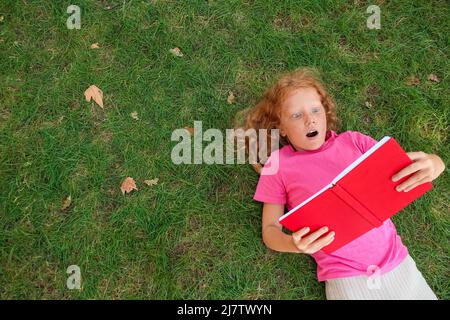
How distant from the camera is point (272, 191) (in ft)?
10.6

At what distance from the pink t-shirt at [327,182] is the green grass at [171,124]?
12.9 inches

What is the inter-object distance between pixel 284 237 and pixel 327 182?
508mm

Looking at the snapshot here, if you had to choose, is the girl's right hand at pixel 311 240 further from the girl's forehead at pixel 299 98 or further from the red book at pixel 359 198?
the girl's forehead at pixel 299 98

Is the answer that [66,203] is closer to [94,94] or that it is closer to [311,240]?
[94,94]

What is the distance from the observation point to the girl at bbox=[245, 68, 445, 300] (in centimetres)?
295

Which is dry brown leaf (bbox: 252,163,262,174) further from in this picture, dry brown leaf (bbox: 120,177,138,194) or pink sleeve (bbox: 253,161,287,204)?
dry brown leaf (bbox: 120,177,138,194)

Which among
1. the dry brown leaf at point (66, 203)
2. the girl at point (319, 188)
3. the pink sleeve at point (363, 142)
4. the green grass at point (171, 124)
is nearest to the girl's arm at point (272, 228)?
the girl at point (319, 188)

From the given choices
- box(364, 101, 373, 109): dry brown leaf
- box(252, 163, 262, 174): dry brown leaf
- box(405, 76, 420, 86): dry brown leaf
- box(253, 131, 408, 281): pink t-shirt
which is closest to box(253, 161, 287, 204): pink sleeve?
box(253, 131, 408, 281): pink t-shirt

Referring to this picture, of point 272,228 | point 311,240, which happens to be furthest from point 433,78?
point 311,240

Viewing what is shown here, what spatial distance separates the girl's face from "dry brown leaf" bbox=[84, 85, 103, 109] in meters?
1.62

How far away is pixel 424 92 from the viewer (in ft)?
12.4

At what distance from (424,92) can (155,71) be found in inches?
93.2

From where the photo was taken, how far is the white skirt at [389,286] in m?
2.92
